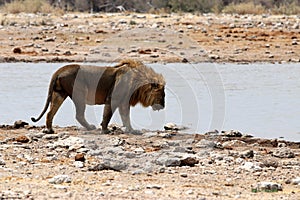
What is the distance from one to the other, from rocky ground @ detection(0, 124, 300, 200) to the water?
1158 mm

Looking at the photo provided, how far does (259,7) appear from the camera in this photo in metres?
40.6

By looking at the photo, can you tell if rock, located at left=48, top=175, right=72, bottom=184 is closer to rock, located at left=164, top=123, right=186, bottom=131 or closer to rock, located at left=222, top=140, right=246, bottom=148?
rock, located at left=222, top=140, right=246, bottom=148

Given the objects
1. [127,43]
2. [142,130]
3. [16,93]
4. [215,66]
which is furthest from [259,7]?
[142,130]

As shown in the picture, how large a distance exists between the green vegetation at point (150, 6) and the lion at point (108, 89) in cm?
2799

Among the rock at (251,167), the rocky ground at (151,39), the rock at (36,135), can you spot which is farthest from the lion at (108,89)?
the rocky ground at (151,39)

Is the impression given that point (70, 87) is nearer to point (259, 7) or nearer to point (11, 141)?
point (11, 141)

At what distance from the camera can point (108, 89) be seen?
10.8 m

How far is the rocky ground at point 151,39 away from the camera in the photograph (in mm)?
22031

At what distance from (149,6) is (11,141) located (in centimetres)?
3377

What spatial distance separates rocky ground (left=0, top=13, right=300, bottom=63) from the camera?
22.0 meters

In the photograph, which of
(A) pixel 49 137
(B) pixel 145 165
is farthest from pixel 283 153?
(A) pixel 49 137

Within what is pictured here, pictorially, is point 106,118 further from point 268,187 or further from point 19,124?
point 268,187

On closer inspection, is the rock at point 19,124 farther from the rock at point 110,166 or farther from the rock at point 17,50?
the rock at point 17,50

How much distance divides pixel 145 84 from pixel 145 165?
275cm
